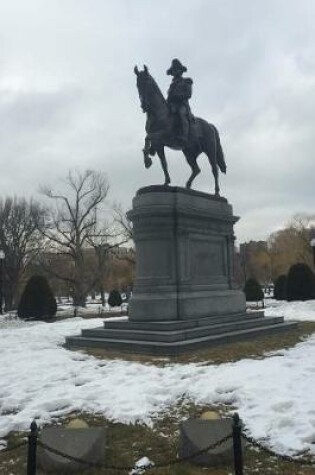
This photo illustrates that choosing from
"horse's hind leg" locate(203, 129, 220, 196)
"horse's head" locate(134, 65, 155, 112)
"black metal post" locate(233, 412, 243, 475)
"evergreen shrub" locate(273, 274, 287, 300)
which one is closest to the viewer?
"black metal post" locate(233, 412, 243, 475)

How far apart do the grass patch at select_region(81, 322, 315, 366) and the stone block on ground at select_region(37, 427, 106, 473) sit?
4898 mm

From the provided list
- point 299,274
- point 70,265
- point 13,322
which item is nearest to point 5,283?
point 70,265

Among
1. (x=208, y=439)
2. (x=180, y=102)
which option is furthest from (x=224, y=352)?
(x=180, y=102)

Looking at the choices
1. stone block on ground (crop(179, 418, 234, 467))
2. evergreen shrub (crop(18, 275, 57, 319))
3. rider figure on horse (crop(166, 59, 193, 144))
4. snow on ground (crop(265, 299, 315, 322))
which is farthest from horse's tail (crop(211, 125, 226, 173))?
evergreen shrub (crop(18, 275, 57, 319))

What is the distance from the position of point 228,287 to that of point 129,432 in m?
9.79

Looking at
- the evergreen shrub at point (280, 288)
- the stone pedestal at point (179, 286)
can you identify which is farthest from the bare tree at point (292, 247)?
the stone pedestal at point (179, 286)

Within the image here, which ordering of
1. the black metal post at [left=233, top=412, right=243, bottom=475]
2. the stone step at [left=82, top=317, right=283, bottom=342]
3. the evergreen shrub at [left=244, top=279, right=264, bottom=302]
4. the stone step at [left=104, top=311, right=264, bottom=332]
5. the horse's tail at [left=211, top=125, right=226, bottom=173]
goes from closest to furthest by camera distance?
the black metal post at [left=233, top=412, right=243, bottom=475], the stone step at [left=82, top=317, right=283, bottom=342], the stone step at [left=104, top=311, right=264, bottom=332], the horse's tail at [left=211, top=125, right=226, bottom=173], the evergreen shrub at [left=244, top=279, right=264, bottom=302]

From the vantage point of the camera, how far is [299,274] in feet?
102

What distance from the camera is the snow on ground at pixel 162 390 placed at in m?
6.78

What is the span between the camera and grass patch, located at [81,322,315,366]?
35.6ft

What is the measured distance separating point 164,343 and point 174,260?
317 centimetres

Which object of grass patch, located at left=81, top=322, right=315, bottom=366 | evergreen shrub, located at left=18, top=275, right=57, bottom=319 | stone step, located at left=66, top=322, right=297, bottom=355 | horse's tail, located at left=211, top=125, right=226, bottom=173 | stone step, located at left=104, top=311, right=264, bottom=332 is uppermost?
horse's tail, located at left=211, top=125, right=226, bottom=173

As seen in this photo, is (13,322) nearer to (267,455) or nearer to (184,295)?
(184,295)

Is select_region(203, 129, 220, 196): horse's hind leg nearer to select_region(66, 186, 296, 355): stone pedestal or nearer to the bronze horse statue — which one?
the bronze horse statue
